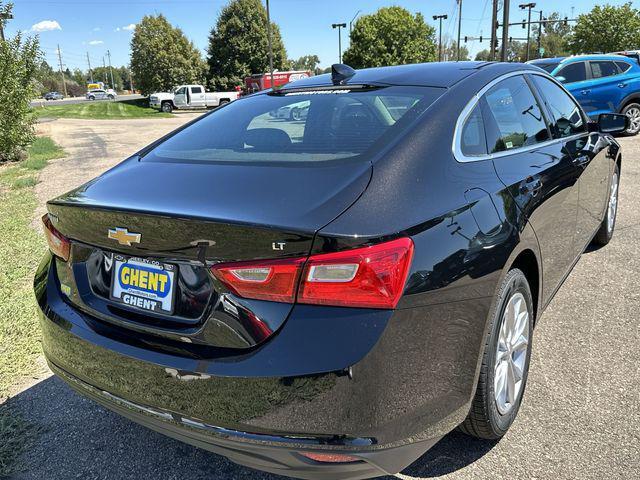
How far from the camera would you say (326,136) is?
7.62 feet

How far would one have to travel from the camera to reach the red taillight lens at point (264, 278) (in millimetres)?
1627

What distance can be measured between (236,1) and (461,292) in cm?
5706

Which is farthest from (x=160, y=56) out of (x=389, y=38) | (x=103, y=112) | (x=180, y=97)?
(x=389, y=38)

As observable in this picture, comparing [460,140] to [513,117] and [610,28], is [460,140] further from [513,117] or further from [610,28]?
[610,28]

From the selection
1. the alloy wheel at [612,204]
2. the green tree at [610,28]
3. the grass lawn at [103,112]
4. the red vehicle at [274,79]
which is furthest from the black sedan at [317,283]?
the green tree at [610,28]

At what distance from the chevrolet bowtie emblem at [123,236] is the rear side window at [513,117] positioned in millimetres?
1580

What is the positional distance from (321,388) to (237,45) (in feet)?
179

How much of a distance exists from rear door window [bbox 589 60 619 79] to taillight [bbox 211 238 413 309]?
43.1 ft

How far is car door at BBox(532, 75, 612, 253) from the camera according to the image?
11.1 ft

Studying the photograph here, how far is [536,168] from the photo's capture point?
2.68m

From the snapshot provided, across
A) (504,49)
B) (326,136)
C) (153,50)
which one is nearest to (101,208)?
(326,136)

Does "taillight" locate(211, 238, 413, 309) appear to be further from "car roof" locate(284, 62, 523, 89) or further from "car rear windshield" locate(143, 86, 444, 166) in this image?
"car roof" locate(284, 62, 523, 89)

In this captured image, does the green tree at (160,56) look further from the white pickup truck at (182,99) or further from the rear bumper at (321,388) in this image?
the rear bumper at (321,388)

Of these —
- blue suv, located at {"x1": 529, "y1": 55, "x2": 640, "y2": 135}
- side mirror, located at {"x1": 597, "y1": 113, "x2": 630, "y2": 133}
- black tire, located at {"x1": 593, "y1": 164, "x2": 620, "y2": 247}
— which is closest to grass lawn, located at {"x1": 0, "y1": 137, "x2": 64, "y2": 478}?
side mirror, located at {"x1": 597, "y1": 113, "x2": 630, "y2": 133}
